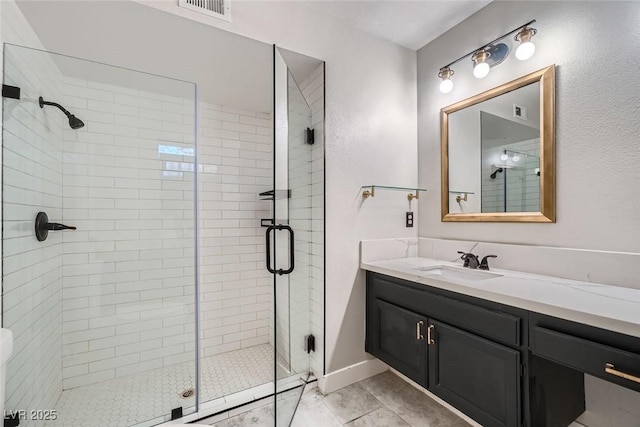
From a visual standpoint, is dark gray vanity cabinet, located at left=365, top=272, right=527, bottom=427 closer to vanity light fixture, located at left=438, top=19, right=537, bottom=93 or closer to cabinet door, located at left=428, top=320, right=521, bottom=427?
cabinet door, located at left=428, top=320, right=521, bottom=427

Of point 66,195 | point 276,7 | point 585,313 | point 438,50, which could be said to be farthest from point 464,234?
point 66,195

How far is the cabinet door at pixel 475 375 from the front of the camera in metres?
1.18

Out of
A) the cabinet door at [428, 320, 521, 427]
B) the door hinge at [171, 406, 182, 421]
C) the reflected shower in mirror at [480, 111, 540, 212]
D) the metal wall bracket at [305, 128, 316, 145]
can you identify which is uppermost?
the metal wall bracket at [305, 128, 316, 145]

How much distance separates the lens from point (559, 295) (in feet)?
3.82

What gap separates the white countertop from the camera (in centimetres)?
93

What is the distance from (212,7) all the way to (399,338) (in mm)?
2196

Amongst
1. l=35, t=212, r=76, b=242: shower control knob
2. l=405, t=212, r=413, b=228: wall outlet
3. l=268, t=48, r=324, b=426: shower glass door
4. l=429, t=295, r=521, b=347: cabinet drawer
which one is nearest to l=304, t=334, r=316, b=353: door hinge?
l=268, t=48, r=324, b=426: shower glass door

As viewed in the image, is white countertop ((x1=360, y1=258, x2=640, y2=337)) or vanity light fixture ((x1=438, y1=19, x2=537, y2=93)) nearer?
white countertop ((x1=360, y1=258, x2=640, y2=337))

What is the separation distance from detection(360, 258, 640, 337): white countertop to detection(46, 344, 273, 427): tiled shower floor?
1436mm

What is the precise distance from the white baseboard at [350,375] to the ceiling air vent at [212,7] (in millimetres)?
2296

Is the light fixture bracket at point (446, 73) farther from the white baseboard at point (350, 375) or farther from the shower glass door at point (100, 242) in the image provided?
the white baseboard at point (350, 375)

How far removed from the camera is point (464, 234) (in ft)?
6.49

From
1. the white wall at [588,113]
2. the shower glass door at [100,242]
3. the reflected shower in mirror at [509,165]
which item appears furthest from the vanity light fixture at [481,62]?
the shower glass door at [100,242]

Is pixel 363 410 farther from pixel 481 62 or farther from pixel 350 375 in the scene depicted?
pixel 481 62
